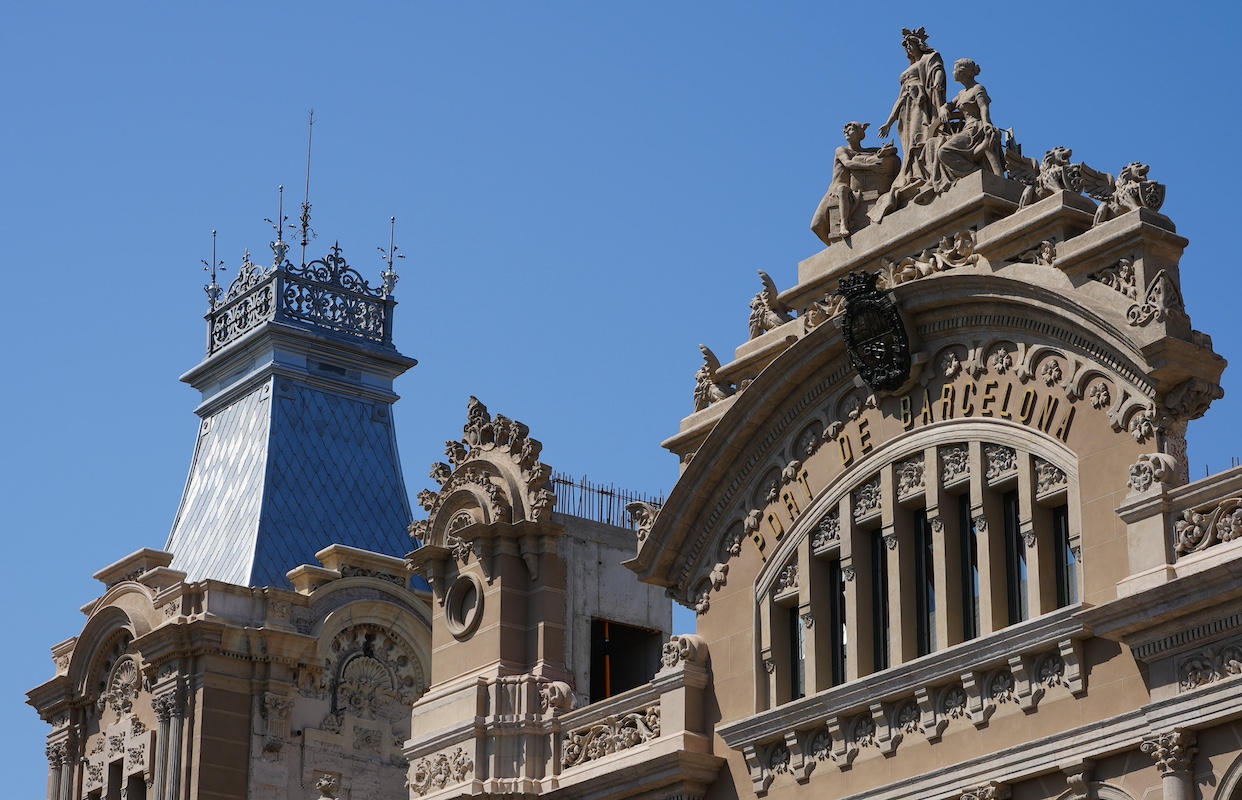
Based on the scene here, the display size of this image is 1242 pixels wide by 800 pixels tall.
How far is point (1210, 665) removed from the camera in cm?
2712

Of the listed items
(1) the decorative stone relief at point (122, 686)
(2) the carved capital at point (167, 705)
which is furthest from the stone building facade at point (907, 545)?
(1) the decorative stone relief at point (122, 686)

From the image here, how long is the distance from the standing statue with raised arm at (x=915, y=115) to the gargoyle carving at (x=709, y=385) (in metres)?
3.75

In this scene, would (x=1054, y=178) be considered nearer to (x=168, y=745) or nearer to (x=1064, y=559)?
(x=1064, y=559)

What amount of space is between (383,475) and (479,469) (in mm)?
15616

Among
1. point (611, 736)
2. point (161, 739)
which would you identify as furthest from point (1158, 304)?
point (161, 739)

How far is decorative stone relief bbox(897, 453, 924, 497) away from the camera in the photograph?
1278 inches

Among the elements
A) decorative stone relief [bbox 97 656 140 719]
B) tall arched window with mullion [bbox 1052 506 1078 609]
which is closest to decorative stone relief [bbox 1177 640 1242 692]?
tall arched window with mullion [bbox 1052 506 1078 609]

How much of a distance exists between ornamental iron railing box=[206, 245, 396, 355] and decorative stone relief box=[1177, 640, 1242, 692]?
31.3m

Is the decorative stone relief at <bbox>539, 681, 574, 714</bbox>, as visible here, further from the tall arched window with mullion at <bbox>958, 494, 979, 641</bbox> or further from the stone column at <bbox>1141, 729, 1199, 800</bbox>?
the stone column at <bbox>1141, 729, 1199, 800</bbox>

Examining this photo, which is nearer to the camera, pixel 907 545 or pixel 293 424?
pixel 907 545

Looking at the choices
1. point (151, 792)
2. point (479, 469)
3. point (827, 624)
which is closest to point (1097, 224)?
point (827, 624)

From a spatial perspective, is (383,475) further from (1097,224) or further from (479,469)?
(1097,224)

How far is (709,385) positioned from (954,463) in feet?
18.7

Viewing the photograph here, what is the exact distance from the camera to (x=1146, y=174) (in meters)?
30.4
